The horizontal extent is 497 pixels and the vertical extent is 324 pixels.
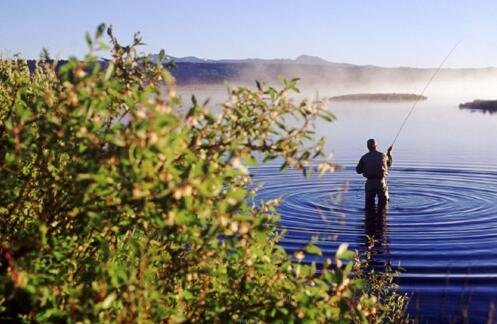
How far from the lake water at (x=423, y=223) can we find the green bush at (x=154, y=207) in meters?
0.65

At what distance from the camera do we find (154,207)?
4480mm

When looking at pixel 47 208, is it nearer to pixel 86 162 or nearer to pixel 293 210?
pixel 86 162

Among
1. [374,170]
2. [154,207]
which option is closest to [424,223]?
[374,170]

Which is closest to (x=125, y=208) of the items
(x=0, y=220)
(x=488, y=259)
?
(x=0, y=220)

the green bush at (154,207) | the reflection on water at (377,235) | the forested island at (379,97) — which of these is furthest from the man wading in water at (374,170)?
the forested island at (379,97)

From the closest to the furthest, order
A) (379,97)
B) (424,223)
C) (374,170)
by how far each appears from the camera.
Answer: (424,223) < (374,170) < (379,97)

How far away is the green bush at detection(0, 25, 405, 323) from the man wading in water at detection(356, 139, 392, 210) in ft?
47.3

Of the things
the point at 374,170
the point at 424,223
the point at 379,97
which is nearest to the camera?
the point at 424,223

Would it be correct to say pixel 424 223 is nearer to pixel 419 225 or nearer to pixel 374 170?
pixel 419 225

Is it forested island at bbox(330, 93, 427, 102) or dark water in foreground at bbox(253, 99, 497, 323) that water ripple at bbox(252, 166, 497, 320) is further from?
forested island at bbox(330, 93, 427, 102)

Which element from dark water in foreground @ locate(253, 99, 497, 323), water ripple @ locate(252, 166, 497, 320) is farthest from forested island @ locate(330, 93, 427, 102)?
water ripple @ locate(252, 166, 497, 320)

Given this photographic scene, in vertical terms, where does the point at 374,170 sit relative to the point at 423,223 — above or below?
above

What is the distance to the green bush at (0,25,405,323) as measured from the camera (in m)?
4.23

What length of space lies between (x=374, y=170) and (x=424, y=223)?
6.99ft
